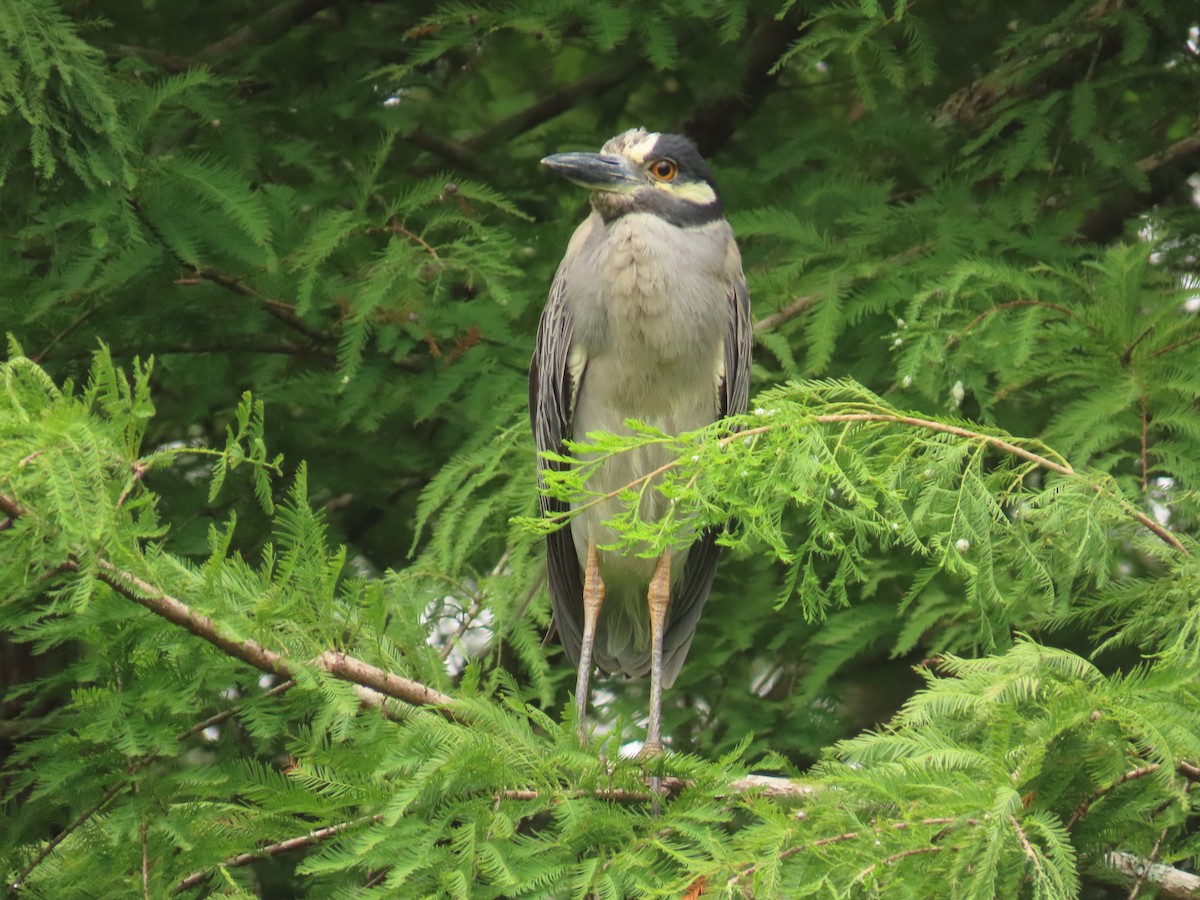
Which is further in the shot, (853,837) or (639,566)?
(639,566)

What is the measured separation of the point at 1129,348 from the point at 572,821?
6.67 ft

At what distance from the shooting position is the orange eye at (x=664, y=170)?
407 cm

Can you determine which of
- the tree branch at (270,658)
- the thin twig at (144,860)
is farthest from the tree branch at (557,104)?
the thin twig at (144,860)

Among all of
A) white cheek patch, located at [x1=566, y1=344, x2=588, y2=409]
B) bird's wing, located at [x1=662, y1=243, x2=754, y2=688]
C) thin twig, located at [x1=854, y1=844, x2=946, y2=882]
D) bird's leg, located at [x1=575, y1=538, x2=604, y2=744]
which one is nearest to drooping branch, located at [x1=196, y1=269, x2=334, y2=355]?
white cheek patch, located at [x1=566, y1=344, x2=588, y2=409]

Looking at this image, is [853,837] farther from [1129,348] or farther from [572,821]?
[1129,348]

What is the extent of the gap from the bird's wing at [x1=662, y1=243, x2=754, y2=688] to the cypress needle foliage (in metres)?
0.13

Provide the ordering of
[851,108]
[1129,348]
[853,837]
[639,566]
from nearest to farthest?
1. [853,837]
2. [1129,348]
3. [639,566]
4. [851,108]

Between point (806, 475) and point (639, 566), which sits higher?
point (806, 475)

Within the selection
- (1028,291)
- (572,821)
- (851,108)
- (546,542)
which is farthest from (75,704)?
(851,108)

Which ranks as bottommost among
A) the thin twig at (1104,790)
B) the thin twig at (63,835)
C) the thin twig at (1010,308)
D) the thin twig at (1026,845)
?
the thin twig at (63,835)

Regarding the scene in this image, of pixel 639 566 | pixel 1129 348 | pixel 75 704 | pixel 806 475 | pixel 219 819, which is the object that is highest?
pixel 806 475

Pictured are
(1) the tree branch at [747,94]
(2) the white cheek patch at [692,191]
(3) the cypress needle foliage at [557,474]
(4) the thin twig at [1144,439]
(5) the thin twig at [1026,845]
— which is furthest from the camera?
(1) the tree branch at [747,94]

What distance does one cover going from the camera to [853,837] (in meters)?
2.25

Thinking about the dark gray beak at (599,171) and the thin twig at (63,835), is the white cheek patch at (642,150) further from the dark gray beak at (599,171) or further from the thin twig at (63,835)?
the thin twig at (63,835)
